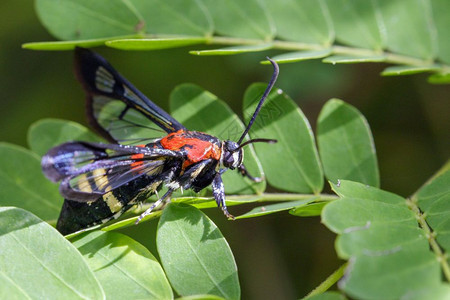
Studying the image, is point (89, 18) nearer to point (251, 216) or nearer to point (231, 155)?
point (231, 155)

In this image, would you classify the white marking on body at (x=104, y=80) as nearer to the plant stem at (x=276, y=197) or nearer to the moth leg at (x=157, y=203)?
the moth leg at (x=157, y=203)

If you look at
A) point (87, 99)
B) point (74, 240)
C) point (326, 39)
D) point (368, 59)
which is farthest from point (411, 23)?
point (74, 240)

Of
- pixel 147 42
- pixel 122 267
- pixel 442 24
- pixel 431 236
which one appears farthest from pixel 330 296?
pixel 442 24

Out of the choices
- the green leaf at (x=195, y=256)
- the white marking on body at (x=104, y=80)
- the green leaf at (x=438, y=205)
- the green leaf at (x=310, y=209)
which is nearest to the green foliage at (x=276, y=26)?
the white marking on body at (x=104, y=80)

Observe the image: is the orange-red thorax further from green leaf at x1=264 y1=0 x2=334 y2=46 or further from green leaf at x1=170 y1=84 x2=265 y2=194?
green leaf at x1=264 y1=0 x2=334 y2=46

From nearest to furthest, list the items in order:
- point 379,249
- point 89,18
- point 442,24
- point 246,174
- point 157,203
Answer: point 379,249, point 157,203, point 246,174, point 89,18, point 442,24

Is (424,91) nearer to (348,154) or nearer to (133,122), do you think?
(348,154)
